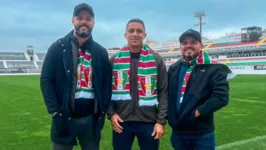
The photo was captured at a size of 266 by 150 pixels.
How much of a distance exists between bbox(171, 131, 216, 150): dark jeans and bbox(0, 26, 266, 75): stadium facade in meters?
34.5

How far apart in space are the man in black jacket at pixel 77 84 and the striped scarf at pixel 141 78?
154 millimetres

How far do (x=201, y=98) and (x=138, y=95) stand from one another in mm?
644

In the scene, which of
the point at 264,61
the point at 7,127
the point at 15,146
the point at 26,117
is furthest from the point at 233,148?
the point at 264,61

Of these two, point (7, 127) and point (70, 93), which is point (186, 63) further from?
point (7, 127)

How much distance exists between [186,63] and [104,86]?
877 millimetres

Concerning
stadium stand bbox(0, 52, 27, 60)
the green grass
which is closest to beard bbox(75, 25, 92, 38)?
the green grass

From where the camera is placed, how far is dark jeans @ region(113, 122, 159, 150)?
2951 millimetres

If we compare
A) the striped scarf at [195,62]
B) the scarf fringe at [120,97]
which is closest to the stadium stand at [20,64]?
the scarf fringe at [120,97]

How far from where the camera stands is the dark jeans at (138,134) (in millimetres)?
2951

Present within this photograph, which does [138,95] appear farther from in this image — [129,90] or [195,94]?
[195,94]

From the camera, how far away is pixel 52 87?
2.67m

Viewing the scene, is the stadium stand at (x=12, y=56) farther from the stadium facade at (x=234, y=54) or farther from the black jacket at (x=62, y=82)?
the black jacket at (x=62, y=82)

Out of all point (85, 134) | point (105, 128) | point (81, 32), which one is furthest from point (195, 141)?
point (105, 128)

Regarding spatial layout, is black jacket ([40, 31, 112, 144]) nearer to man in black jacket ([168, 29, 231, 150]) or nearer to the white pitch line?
man in black jacket ([168, 29, 231, 150])
